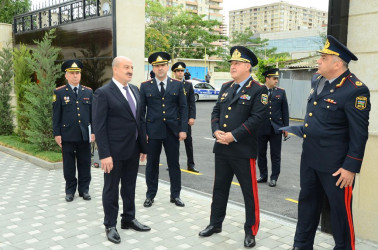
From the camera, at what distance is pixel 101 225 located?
4785mm

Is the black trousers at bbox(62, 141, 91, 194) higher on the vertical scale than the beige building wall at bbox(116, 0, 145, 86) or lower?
lower

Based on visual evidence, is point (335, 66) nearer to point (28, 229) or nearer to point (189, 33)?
point (28, 229)

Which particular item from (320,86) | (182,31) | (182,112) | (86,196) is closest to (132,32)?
(182,112)

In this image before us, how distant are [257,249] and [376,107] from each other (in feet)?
6.52

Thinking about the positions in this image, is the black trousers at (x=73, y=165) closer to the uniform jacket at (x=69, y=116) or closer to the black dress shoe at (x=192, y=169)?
the uniform jacket at (x=69, y=116)

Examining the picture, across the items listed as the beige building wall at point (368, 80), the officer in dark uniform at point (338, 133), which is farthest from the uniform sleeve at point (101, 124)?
the beige building wall at point (368, 80)

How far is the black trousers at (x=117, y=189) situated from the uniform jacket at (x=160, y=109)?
3.10ft

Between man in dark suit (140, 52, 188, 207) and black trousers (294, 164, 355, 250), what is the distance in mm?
2048

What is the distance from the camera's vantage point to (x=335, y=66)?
3.50 metres

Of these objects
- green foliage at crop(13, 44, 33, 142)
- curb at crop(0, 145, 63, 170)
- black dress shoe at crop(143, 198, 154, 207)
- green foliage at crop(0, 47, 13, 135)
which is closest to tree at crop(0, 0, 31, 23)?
green foliage at crop(0, 47, 13, 135)

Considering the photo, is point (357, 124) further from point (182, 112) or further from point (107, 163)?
point (182, 112)

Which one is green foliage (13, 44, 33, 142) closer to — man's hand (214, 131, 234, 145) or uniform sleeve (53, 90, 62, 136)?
uniform sleeve (53, 90, 62, 136)

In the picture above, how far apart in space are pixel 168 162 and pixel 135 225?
1263 mm

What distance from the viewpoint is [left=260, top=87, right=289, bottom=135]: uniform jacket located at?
21.9 ft
